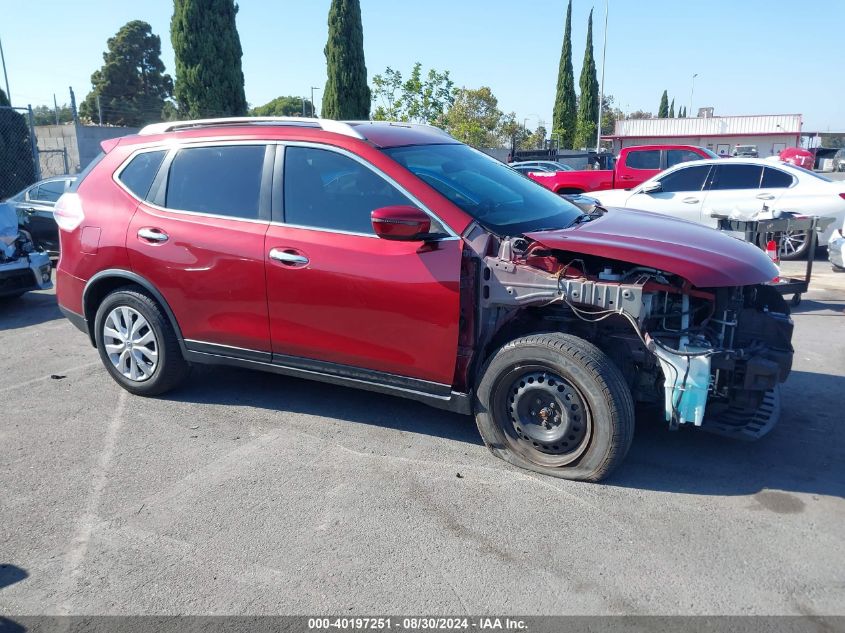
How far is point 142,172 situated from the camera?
5043 mm

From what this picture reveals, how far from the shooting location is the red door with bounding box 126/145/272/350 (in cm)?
450

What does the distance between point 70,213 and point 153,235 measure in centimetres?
95

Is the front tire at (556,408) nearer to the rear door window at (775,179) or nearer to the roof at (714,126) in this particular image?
the rear door window at (775,179)

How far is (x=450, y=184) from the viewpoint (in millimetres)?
4246

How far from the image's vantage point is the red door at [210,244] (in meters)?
4.50

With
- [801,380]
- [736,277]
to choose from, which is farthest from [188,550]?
[801,380]

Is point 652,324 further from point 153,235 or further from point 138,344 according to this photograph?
point 138,344

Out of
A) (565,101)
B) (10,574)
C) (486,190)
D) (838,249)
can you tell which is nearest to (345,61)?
(838,249)

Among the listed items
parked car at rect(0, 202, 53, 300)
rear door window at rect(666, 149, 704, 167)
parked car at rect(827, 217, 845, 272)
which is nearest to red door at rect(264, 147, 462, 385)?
parked car at rect(0, 202, 53, 300)

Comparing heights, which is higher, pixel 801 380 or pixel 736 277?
pixel 736 277

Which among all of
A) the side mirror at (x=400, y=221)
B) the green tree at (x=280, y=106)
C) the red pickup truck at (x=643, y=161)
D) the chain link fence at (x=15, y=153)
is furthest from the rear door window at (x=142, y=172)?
the green tree at (x=280, y=106)

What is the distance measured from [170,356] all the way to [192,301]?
52 cm

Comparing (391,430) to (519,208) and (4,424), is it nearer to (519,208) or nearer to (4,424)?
(519,208)

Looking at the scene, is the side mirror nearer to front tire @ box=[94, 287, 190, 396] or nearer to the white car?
front tire @ box=[94, 287, 190, 396]
